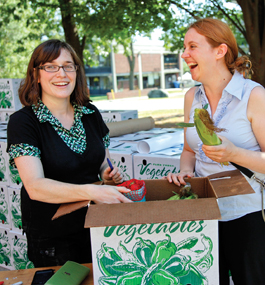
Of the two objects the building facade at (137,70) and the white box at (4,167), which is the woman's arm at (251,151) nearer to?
the white box at (4,167)

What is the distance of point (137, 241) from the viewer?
4.08 feet

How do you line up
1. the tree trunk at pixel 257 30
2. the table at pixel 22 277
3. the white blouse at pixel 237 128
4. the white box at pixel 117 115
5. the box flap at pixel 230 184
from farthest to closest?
1. the tree trunk at pixel 257 30
2. the white box at pixel 117 115
3. the white blouse at pixel 237 128
4. the table at pixel 22 277
5. the box flap at pixel 230 184

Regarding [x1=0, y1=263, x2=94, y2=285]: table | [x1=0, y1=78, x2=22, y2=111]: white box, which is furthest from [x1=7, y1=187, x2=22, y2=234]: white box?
[x1=0, y1=263, x2=94, y2=285]: table

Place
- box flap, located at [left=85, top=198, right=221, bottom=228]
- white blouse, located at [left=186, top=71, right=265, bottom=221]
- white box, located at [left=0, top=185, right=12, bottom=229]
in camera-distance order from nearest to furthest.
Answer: box flap, located at [left=85, top=198, right=221, bottom=228]
white blouse, located at [left=186, top=71, right=265, bottom=221]
white box, located at [left=0, top=185, right=12, bottom=229]

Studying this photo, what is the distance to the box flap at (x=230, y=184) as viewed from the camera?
140cm

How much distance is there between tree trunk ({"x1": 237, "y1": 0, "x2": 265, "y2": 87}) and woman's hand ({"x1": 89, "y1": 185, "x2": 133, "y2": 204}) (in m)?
4.57

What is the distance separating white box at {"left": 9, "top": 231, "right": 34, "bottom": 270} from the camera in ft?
12.1

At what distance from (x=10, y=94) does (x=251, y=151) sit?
13.4 ft

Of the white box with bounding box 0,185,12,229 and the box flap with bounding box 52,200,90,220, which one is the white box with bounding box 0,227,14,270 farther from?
the box flap with bounding box 52,200,90,220

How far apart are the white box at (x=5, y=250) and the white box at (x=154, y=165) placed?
1.91 metres

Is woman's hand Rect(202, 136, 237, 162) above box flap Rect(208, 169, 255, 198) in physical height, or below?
above

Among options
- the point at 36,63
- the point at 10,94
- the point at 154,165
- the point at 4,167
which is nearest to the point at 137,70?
the point at 10,94

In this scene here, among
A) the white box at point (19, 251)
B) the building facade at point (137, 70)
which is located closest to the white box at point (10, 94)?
the white box at point (19, 251)

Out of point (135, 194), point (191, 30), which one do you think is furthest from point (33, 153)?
point (191, 30)
